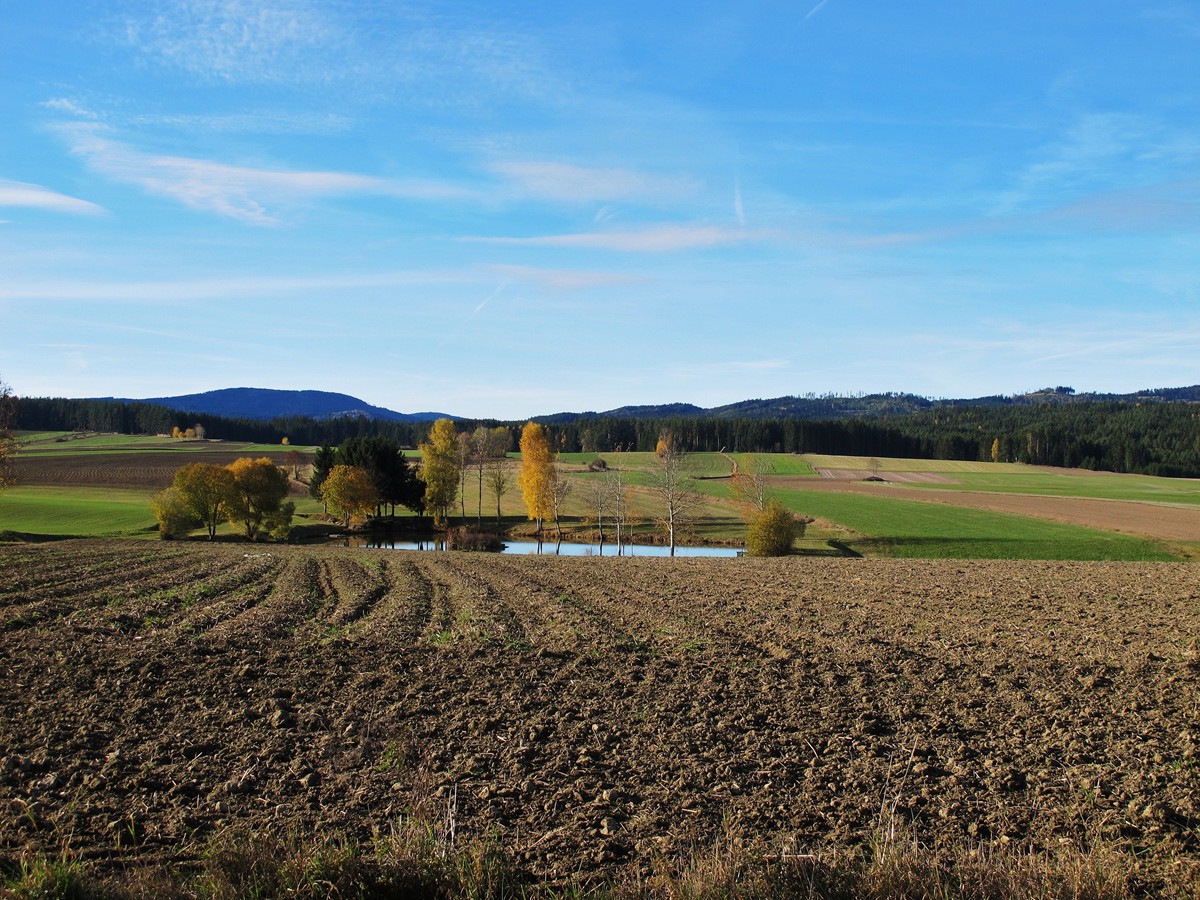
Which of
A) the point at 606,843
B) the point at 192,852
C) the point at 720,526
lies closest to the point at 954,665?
the point at 606,843

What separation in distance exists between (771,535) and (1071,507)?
4626 centimetres

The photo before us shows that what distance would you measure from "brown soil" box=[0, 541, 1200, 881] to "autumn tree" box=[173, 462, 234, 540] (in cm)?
4584

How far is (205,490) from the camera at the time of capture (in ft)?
203

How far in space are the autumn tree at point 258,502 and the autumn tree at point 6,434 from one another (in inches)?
650

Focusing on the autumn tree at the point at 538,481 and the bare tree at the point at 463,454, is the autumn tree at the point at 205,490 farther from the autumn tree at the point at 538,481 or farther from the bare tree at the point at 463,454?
the autumn tree at the point at 538,481

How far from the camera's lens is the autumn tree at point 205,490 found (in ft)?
201

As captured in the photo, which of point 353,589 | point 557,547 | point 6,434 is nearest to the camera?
point 353,589

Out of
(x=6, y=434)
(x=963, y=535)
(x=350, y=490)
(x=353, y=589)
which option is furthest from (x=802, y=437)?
(x=353, y=589)

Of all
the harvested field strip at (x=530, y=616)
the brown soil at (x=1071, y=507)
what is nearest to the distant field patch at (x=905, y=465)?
the brown soil at (x=1071, y=507)

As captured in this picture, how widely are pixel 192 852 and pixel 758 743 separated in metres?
6.33

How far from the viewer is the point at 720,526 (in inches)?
2783

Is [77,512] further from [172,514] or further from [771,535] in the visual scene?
[771,535]

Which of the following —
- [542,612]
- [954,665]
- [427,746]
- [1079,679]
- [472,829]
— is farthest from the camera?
[542,612]

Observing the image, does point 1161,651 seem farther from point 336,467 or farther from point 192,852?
point 336,467
